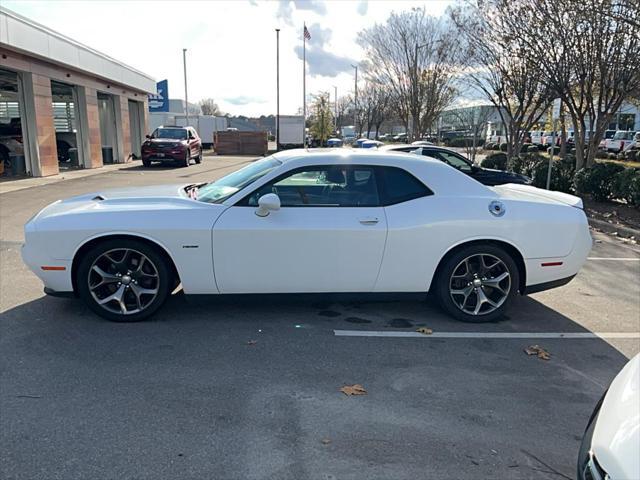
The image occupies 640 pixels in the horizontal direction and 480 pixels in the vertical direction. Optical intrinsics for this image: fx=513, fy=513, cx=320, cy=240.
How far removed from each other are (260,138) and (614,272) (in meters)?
35.7

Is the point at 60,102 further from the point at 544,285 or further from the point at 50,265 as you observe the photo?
the point at 544,285

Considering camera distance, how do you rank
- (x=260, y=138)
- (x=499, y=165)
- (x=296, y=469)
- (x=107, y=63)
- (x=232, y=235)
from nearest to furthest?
(x=296, y=469) → (x=232, y=235) → (x=499, y=165) → (x=107, y=63) → (x=260, y=138)

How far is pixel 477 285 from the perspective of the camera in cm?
468

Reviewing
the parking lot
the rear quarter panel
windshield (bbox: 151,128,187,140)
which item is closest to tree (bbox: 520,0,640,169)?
the rear quarter panel

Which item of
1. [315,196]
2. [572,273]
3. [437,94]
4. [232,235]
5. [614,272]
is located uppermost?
[437,94]

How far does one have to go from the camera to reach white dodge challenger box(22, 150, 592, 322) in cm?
430

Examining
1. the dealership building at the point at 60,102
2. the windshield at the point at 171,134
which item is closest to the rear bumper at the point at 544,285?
the dealership building at the point at 60,102

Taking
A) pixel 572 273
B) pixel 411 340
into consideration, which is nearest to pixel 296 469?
pixel 411 340

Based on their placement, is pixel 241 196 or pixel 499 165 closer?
pixel 241 196

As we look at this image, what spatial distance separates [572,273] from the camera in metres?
4.84

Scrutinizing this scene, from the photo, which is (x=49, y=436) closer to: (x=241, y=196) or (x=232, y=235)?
(x=232, y=235)

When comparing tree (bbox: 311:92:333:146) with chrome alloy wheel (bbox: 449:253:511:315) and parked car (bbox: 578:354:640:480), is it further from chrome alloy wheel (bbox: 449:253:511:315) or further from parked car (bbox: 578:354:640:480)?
parked car (bbox: 578:354:640:480)

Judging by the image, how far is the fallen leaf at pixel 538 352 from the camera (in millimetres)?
4102

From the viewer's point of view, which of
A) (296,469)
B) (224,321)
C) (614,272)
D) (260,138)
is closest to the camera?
(296,469)
